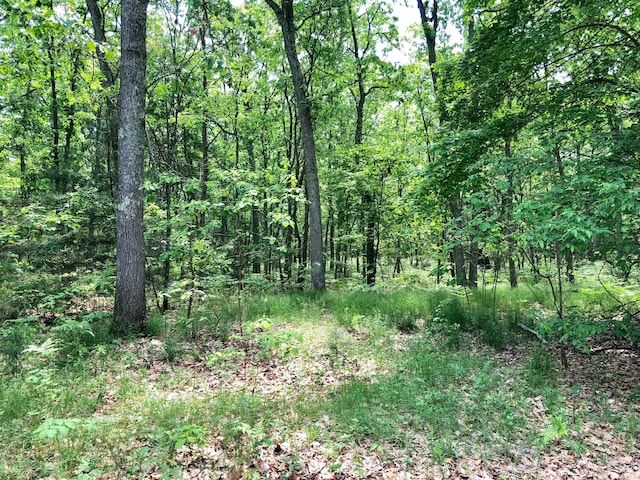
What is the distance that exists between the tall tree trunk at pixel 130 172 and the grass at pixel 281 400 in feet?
1.80

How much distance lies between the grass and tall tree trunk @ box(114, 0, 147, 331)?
0.55m

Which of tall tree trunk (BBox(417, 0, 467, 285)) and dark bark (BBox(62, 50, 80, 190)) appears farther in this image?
tall tree trunk (BBox(417, 0, 467, 285))

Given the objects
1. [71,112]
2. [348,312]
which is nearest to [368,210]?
[348,312]

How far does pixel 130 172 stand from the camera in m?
6.03

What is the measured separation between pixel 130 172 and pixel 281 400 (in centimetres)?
472

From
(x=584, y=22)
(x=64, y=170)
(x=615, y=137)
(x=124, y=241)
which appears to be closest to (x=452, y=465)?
(x=615, y=137)

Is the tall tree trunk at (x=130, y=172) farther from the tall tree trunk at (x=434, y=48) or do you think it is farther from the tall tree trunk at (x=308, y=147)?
the tall tree trunk at (x=434, y=48)

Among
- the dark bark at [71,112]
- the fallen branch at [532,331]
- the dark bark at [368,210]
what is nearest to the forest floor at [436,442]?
the fallen branch at [532,331]

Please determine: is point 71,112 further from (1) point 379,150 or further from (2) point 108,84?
(1) point 379,150

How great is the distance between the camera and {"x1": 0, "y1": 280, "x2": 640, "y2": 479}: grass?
11.0 ft

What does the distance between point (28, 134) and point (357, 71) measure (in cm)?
1313

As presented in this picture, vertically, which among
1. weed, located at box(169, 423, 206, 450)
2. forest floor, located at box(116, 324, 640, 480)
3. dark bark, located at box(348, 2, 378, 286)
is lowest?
forest floor, located at box(116, 324, 640, 480)

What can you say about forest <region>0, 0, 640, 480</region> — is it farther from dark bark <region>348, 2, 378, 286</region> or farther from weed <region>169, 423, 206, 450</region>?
dark bark <region>348, 2, 378, 286</region>

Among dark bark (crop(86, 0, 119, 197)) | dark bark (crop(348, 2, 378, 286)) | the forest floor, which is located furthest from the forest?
dark bark (crop(348, 2, 378, 286))
